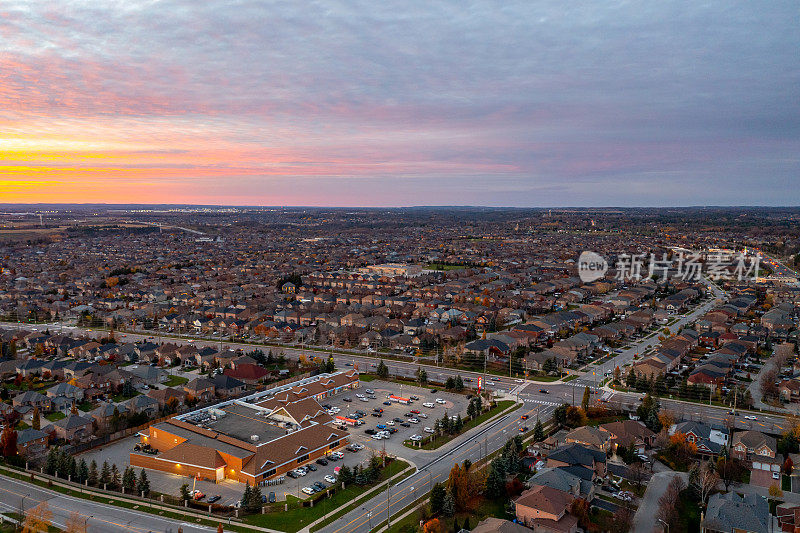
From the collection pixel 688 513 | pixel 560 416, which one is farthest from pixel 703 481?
pixel 560 416

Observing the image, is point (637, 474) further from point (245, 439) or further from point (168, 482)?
point (168, 482)

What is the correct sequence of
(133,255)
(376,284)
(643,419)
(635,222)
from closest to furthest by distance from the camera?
(643,419) < (376,284) < (133,255) < (635,222)

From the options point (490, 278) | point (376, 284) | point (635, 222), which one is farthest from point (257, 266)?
point (635, 222)

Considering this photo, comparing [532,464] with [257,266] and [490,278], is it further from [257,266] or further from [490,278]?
[257,266]

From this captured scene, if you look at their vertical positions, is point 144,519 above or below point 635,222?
below
